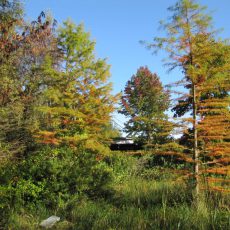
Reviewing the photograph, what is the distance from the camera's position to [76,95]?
49.9ft

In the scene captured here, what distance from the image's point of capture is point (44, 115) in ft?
56.6

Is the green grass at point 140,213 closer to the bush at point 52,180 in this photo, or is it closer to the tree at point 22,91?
the bush at point 52,180

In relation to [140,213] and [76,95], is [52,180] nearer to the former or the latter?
[140,213]

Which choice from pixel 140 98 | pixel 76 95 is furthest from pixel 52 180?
pixel 140 98

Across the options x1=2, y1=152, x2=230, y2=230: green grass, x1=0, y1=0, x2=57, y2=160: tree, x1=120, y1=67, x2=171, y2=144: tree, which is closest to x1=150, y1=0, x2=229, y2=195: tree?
x1=2, y1=152, x2=230, y2=230: green grass

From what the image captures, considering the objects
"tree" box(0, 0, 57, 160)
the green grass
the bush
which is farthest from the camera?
"tree" box(0, 0, 57, 160)

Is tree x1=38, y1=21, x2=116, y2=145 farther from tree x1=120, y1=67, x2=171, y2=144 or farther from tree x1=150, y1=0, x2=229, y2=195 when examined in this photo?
tree x1=120, y1=67, x2=171, y2=144

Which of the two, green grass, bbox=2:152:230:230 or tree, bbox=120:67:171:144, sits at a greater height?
tree, bbox=120:67:171:144

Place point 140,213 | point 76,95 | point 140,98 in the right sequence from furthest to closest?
point 140,98, point 76,95, point 140,213

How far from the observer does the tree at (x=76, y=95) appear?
1451 centimetres

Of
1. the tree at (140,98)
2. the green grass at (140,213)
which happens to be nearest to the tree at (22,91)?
the green grass at (140,213)

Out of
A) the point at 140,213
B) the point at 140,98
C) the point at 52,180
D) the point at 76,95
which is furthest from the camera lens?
the point at 140,98

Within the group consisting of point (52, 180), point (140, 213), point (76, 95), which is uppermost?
point (76, 95)

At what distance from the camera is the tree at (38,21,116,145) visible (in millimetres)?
14508
